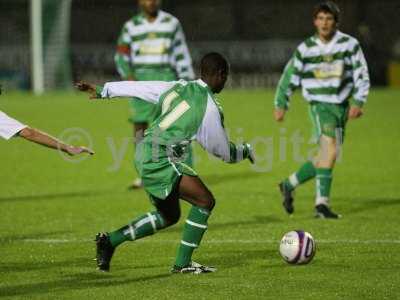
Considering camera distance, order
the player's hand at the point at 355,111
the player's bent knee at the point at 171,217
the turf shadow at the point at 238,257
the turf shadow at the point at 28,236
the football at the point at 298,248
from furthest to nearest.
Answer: the player's hand at the point at 355,111
the turf shadow at the point at 28,236
the turf shadow at the point at 238,257
the football at the point at 298,248
the player's bent knee at the point at 171,217

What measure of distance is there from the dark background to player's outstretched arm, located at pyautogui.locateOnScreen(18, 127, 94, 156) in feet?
75.9

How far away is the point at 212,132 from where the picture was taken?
7223 millimetres

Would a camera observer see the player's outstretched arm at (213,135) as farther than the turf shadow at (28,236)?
No

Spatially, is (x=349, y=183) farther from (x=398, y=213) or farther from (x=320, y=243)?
(x=320, y=243)

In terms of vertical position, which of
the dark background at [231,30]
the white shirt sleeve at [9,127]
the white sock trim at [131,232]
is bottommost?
the dark background at [231,30]

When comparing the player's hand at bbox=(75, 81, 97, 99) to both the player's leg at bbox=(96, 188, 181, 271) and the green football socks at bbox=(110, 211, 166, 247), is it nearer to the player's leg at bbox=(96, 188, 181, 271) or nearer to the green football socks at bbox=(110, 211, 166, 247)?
the player's leg at bbox=(96, 188, 181, 271)

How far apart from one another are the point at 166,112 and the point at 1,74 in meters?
23.2

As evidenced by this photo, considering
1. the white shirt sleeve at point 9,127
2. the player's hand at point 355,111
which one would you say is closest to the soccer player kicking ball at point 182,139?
the white shirt sleeve at point 9,127

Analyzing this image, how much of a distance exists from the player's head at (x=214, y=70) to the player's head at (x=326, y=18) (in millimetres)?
3106

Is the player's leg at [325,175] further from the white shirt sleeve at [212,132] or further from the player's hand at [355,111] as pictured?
the white shirt sleeve at [212,132]

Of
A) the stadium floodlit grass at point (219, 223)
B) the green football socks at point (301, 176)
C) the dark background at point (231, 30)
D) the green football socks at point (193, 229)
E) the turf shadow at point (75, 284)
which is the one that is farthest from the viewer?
the dark background at point (231, 30)

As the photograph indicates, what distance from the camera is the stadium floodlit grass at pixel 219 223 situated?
23.5 feet

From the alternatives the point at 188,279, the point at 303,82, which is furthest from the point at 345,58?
the point at 188,279

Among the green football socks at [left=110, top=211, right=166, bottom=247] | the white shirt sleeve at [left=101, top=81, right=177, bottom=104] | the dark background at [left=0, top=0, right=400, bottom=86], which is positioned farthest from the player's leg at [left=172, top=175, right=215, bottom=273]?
the dark background at [left=0, top=0, right=400, bottom=86]
